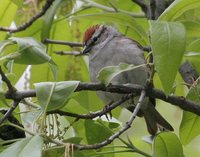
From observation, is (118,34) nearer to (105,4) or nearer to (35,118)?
(105,4)

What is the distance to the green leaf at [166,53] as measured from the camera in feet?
5.30

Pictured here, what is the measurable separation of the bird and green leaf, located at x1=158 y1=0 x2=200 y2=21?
0.76m

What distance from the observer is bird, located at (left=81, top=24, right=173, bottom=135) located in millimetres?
2602

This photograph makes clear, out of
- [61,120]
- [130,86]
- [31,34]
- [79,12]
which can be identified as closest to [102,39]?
[79,12]

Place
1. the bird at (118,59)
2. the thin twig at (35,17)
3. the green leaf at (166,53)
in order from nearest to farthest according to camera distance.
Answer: the green leaf at (166,53)
the thin twig at (35,17)
the bird at (118,59)

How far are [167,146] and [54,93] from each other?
478 mm

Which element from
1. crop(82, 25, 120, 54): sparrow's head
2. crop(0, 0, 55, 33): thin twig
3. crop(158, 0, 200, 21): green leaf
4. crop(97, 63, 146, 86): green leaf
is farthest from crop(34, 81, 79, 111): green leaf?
crop(82, 25, 120, 54): sparrow's head

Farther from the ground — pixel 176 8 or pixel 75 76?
pixel 176 8

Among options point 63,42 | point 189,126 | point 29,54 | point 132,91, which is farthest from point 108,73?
point 63,42

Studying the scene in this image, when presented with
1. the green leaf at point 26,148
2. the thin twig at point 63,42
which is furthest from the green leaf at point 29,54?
the thin twig at point 63,42

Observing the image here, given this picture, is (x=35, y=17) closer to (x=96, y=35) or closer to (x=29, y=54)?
(x=96, y=35)

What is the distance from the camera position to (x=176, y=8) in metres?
1.77

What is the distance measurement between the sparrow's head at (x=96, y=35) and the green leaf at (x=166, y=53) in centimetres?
115

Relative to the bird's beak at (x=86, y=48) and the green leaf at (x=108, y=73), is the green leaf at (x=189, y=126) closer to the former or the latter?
the green leaf at (x=108, y=73)
